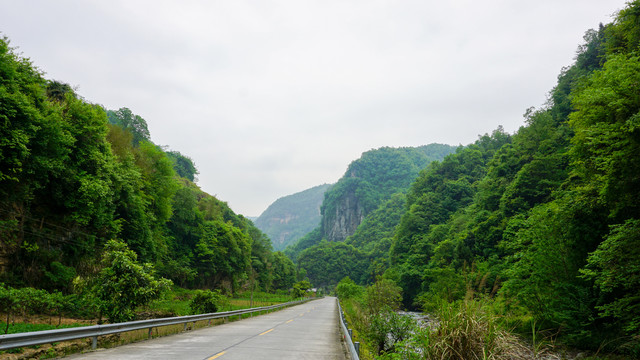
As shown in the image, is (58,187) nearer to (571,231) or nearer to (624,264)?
(624,264)

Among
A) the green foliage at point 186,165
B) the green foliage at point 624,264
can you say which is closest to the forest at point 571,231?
the green foliage at point 624,264

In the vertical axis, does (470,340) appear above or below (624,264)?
above

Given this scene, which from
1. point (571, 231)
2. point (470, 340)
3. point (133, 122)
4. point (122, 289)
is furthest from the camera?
point (133, 122)

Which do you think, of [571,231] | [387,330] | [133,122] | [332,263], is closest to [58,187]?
[387,330]

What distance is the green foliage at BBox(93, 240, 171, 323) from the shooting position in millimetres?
12289

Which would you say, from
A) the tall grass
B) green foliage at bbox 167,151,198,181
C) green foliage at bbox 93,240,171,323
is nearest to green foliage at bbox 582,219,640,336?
the tall grass

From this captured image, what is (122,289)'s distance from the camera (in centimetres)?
1247

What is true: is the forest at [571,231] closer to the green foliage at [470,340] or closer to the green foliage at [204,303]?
the green foliage at [470,340]

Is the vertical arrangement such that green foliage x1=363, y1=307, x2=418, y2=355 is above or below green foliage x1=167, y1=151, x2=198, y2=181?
below

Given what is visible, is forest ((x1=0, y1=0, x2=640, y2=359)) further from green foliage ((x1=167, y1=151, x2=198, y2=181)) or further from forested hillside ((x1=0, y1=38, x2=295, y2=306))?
green foliage ((x1=167, y1=151, x2=198, y2=181))

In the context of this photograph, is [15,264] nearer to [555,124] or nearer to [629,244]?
[629,244]

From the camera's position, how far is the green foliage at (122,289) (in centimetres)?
1229

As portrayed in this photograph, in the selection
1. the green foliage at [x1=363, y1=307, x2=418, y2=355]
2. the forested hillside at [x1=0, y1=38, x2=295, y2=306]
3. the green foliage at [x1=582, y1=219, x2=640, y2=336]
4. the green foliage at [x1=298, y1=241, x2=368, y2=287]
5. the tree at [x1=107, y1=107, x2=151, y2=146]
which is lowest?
the green foliage at [x1=298, y1=241, x2=368, y2=287]

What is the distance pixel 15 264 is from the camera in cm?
2056
